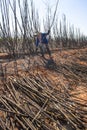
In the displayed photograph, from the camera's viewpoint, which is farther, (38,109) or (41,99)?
(41,99)

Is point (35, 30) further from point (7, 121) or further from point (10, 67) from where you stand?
point (7, 121)

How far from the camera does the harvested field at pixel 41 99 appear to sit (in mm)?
3887

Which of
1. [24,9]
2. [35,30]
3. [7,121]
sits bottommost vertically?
[7,121]

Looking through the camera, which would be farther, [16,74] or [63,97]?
[16,74]

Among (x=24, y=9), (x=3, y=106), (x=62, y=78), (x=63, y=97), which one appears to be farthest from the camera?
(x=24, y=9)

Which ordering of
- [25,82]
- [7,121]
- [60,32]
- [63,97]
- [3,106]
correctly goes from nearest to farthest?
[7,121]
[3,106]
[63,97]
[25,82]
[60,32]

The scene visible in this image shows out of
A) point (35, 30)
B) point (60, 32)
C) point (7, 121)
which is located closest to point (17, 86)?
point (7, 121)

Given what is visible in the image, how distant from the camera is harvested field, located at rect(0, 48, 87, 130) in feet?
12.8

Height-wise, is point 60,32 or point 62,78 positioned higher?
point 60,32

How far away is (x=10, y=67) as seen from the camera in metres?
6.66

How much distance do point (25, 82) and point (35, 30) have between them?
16.9ft

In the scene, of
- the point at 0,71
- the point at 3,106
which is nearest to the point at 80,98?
the point at 3,106

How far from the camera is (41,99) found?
15.0 feet

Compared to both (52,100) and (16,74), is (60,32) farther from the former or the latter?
(52,100)
